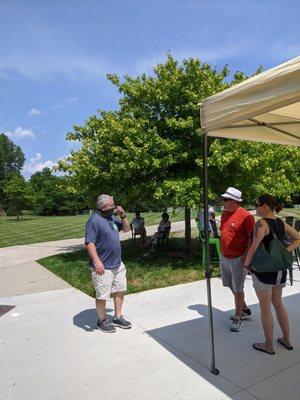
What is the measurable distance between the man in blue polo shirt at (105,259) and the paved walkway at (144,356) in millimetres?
253

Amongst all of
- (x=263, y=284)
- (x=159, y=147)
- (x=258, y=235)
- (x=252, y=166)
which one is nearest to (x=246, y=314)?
(x=263, y=284)

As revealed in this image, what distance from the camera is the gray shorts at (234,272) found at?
474 cm

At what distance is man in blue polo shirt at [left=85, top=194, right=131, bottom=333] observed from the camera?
15.9 feet

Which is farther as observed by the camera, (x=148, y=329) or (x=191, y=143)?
(x=191, y=143)

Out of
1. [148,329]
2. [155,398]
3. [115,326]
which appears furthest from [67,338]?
[155,398]

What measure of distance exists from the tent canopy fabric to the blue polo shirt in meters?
1.76

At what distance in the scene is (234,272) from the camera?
475cm

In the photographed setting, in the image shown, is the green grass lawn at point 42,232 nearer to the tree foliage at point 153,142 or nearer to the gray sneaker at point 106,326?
the tree foliage at point 153,142

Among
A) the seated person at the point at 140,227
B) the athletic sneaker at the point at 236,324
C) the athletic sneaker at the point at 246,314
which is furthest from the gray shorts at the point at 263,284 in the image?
the seated person at the point at 140,227

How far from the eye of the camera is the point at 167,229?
38.4 ft

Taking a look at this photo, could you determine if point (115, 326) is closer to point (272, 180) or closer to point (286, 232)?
point (286, 232)

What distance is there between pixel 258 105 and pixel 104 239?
8.56 feet

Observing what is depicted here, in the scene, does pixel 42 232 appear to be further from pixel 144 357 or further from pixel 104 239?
pixel 144 357

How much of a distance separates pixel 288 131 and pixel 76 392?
3851 millimetres
